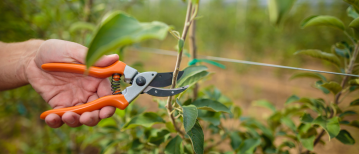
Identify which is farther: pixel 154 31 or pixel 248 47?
pixel 248 47

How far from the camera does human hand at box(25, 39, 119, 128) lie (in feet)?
2.99

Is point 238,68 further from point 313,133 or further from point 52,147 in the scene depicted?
point 52,147

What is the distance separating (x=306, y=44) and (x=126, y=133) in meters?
3.47

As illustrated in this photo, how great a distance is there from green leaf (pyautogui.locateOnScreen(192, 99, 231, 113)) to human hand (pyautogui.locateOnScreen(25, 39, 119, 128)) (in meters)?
0.43

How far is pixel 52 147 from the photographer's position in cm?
165

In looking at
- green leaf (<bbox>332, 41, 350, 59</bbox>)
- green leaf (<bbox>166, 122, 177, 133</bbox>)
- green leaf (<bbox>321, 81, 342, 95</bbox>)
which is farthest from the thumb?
green leaf (<bbox>332, 41, 350, 59</bbox>)

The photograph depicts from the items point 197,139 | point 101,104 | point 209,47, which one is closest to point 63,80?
point 101,104

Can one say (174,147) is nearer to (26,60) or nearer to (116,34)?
(116,34)

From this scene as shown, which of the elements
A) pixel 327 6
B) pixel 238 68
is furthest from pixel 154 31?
pixel 327 6

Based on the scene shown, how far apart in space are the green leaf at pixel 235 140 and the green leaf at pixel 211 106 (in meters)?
0.38

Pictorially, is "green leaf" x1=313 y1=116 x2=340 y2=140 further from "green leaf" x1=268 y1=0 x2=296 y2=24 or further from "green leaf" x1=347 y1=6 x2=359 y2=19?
"green leaf" x1=268 y1=0 x2=296 y2=24

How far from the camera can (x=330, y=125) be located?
82cm

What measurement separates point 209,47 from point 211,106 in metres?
4.13

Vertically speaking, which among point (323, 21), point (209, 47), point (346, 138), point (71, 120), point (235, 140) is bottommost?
point (235, 140)
